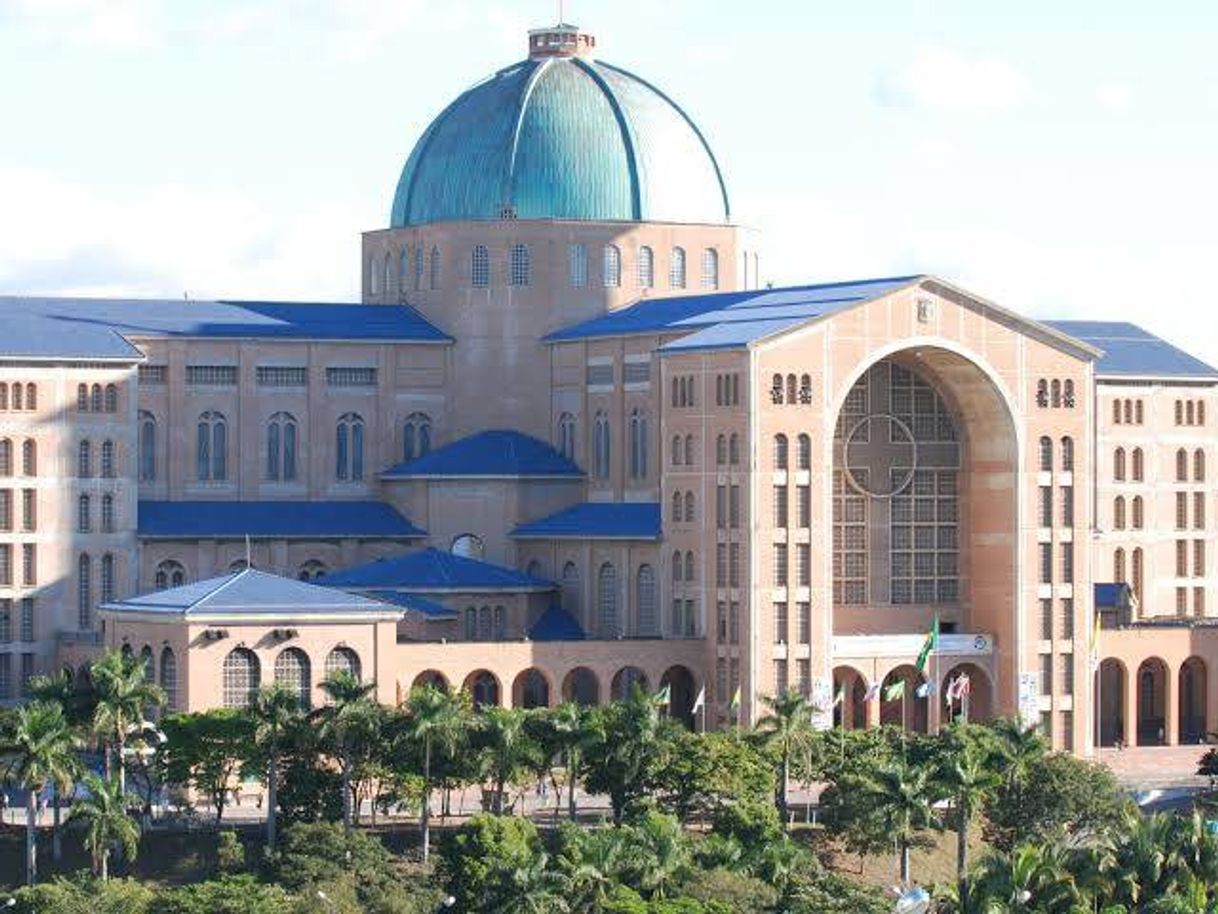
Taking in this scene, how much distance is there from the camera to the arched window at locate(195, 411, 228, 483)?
147125 millimetres

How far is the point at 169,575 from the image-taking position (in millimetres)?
143625

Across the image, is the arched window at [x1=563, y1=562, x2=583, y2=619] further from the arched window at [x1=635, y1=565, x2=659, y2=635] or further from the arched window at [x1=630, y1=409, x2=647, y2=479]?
the arched window at [x1=630, y1=409, x2=647, y2=479]

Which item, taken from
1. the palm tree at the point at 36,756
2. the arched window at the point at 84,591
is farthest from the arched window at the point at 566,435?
the palm tree at the point at 36,756

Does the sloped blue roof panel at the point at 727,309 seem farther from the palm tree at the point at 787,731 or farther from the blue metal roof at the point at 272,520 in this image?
the palm tree at the point at 787,731

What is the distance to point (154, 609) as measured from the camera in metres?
131

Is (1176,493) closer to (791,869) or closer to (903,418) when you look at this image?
(903,418)

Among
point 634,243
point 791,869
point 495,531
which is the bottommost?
point 791,869

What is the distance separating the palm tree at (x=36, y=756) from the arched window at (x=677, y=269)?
132 ft

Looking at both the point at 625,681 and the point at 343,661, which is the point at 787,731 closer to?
the point at 625,681

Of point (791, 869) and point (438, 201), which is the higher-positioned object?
point (438, 201)

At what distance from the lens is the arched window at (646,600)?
141m

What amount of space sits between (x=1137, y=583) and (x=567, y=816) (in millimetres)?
40949

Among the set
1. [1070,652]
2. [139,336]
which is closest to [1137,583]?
[1070,652]

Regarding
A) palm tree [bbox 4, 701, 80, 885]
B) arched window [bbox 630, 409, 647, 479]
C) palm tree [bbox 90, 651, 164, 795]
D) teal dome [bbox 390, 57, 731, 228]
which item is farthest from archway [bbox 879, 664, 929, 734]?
palm tree [bbox 4, 701, 80, 885]
